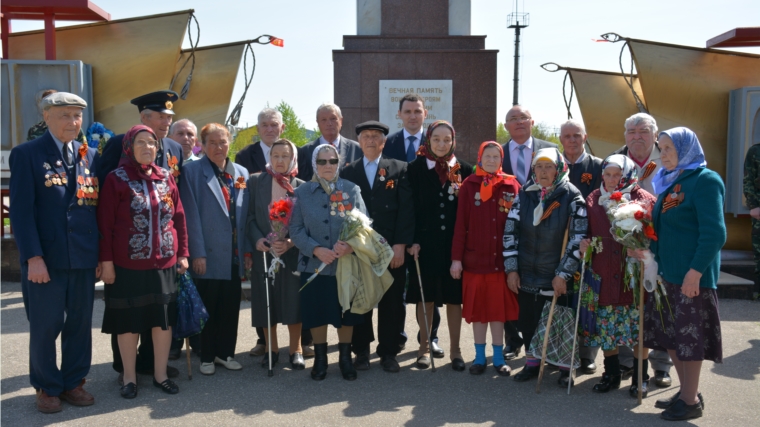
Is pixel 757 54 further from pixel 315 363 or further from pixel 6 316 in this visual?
pixel 6 316

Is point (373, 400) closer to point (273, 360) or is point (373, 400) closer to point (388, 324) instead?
point (388, 324)

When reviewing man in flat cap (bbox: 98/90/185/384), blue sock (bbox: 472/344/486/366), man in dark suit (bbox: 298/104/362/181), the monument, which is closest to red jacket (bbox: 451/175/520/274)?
blue sock (bbox: 472/344/486/366)

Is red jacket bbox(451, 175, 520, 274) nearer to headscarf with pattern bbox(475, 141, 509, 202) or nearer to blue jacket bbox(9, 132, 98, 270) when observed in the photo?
headscarf with pattern bbox(475, 141, 509, 202)

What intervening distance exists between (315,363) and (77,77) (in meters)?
6.49

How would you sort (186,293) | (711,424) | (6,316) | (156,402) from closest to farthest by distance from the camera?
1. (711,424)
2. (156,402)
3. (186,293)
4. (6,316)

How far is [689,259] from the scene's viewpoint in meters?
4.04

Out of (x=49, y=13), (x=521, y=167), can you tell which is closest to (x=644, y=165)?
(x=521, y=167)

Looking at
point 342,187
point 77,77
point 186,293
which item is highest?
point 77,77

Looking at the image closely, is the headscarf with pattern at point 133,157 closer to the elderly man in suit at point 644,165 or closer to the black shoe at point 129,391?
the black shoe at point 129,391

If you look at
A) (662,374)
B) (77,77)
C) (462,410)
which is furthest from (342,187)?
(77,77)

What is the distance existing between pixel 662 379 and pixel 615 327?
63cm

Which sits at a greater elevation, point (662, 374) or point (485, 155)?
point (485, 155)

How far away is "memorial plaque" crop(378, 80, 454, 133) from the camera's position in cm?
913

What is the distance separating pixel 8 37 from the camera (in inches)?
379
